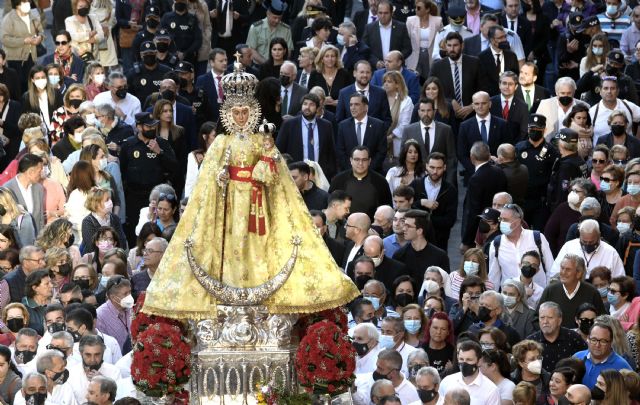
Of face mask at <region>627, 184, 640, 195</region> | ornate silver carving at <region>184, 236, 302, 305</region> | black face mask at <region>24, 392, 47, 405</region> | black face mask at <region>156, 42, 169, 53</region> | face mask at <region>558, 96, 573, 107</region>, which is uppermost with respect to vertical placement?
ornate silver carving at <region>184, 236, 302, 305</region>

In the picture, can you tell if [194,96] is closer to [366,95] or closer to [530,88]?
[366,95]

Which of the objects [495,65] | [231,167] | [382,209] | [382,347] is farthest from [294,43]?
[231,167]

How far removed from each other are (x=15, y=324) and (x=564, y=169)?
722 cm

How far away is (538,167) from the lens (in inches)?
1035

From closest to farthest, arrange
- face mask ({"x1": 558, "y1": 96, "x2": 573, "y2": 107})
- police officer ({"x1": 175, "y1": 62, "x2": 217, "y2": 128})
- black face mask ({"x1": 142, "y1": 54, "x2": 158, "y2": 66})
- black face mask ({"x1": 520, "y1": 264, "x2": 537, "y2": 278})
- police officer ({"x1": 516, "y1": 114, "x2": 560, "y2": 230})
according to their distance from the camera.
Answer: black face mask ({"x1": 520, "y1": 264, "x2": 537, "y2": 278}) → police officer ({"x1": 516, "y1": 114, "x2": 560, "y2": 230}) → face mask ({"x1": 558, "y1": 96, "x2": 573, "y2": 107}) → police officer ({"x1": 175, "y1": 62, "x2": 217, "y2": 128}) → black face mask ({"x1": 142, "y1": 54, "x2": 158, "y2": 66})

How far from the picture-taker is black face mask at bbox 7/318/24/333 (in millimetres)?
21906

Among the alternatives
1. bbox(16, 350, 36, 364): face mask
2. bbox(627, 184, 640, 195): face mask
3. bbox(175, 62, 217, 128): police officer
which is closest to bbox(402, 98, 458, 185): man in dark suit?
bbox(627, 184, 640, 195): face mask

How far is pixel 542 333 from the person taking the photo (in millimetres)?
21797

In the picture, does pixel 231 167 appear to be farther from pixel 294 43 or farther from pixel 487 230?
pixel 294 43

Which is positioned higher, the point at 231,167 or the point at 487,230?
the point at 231,167

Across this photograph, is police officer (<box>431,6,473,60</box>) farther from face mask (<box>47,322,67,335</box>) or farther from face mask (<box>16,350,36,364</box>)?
face mask (<box>16,350,36,364</box>)

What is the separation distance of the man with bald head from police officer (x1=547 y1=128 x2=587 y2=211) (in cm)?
34

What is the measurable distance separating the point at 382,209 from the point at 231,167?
235 inches

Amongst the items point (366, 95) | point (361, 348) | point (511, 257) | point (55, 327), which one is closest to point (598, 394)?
point (361, 348)
